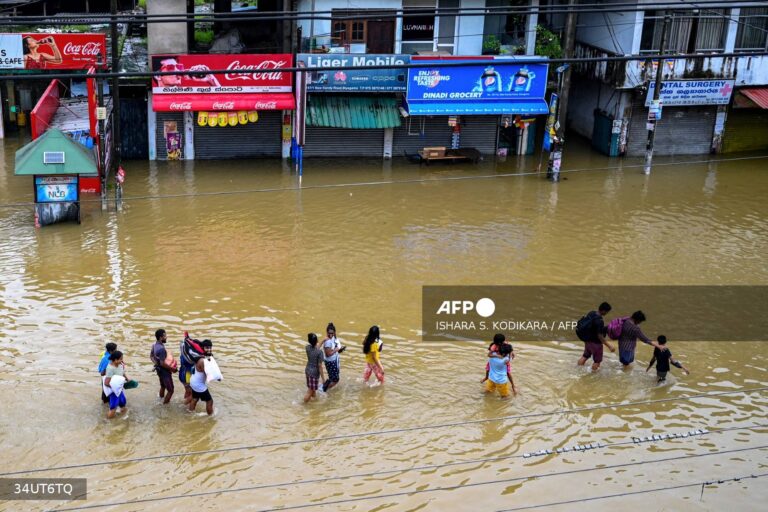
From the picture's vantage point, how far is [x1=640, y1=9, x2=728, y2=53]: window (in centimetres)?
2725

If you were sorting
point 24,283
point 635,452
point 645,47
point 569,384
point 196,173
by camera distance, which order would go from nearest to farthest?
point 635,452 < point 569,384 < point 24,283 < point 196,173 < point 645,47

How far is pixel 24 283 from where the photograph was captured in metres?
17.2

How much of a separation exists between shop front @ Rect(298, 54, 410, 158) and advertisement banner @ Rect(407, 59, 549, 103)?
0.67 metres

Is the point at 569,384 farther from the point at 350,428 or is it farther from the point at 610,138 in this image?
the point at 610,138

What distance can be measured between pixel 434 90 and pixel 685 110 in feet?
30.9

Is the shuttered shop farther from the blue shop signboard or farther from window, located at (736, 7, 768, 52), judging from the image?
window, located at (736, 7, 768, 52)

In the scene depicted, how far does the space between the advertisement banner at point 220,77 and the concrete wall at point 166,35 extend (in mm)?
573

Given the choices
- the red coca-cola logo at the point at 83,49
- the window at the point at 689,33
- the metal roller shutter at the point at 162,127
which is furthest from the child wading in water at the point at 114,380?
the window at the point at 689,33

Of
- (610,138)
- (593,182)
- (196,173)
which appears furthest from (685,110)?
(196,173)

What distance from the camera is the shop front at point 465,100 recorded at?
26.3m

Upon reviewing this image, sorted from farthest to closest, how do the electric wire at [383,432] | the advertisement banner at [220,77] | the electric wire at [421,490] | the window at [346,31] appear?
1. the window at [346,31]
2. the advertisement banner at [220,77]
3. the electric wire at [383,432]
4. the electric wire at [421,490]

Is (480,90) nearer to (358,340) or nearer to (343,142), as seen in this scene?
(343,142)
